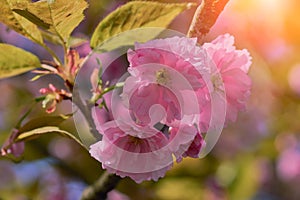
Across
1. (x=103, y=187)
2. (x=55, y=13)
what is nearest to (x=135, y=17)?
(x=55, y=13)

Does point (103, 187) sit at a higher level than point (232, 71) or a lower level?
lower

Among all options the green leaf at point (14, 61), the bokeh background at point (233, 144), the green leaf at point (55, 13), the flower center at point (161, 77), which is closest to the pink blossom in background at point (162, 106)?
the flower center at point (161, 77)

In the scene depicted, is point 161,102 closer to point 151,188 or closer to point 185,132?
point 185,132

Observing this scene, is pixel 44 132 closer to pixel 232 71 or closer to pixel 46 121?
pixel 46 121

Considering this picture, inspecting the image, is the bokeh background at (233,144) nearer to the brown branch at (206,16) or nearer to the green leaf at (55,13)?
the green leaf at (55,13)

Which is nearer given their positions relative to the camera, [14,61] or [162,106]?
[162,106]

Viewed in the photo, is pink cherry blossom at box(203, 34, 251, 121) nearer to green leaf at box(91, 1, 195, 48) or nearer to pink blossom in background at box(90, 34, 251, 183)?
pink blossom in background at box(90, 34, 251, 183)

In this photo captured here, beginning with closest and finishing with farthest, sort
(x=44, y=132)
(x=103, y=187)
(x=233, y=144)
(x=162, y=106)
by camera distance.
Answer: (x=162, y=106) < (x=44, y=132) < (x=103, y=187) < (x=233, y=144)

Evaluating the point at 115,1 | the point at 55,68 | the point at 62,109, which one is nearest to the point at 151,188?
the point at 62,109

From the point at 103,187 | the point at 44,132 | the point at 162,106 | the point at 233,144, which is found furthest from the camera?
the point at 233,144

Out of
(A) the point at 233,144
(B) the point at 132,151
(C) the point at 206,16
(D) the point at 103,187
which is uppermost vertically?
(C) the point at 206,16
